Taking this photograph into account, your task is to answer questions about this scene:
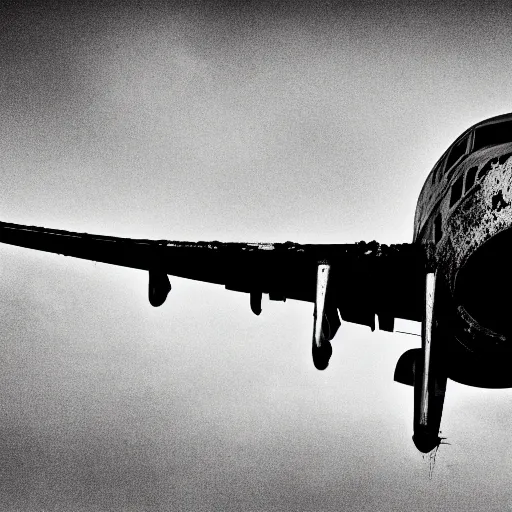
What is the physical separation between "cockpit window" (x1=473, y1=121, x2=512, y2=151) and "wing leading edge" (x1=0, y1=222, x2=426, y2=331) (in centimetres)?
151

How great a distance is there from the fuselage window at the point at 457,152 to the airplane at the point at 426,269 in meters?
0.03

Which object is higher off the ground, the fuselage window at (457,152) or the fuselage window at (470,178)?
the fuselage window at (457,152)

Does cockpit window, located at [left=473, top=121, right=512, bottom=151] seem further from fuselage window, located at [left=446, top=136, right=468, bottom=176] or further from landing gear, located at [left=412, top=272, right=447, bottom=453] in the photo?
landing gear, located at [left=412, top=272, right=447, bottom=453]

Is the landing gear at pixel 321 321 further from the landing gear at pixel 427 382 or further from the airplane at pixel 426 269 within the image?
the landing gear at pixel 427 382

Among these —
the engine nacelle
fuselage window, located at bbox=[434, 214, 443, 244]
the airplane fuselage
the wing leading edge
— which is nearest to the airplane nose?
the airplane fuselage

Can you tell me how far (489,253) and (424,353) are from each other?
111 cm

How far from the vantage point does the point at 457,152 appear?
6660 millimetres

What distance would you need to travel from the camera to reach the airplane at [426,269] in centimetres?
492

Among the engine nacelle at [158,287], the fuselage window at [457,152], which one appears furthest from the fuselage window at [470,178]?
the engine nacelle at [158,287]

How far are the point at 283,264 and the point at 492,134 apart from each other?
9.98ft

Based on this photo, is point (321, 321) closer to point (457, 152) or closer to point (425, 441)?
point (425, 441)

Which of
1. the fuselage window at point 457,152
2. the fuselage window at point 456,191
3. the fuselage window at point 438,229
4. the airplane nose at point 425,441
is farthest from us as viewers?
the fuselage window at point 457,152

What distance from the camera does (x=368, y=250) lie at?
5.88 meters

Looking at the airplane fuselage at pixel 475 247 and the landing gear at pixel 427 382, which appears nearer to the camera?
the airplane fuselage at pixel 475 247
